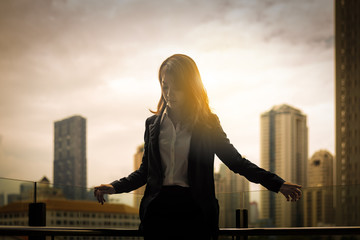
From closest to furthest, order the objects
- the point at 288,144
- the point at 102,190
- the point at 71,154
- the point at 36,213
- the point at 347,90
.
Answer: the point at 102,190, the point at 36,213, the point at 347,90, the point at 288,144, the point at 71,154

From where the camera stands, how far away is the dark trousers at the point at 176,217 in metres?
1.92

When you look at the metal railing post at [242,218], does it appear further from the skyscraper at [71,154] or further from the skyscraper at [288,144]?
the skyscraper at [71,154]

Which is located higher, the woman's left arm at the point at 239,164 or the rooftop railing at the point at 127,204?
the woman's left arm at the point at 239,164

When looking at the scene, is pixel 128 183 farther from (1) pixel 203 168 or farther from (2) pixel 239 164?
(2) pixel 239 164

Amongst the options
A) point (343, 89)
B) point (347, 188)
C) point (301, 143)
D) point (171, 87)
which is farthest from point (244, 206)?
point (301, 143)

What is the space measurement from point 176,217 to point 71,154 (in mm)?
133213

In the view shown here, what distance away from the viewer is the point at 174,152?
1973 mm

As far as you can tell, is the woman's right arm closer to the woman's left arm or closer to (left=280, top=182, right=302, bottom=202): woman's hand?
the woman's left arm

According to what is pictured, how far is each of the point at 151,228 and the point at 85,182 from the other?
130m

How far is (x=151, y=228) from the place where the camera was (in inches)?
76.5

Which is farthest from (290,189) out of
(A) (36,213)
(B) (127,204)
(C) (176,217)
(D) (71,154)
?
(D) (71,154)

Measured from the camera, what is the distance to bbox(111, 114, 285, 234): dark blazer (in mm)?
1948

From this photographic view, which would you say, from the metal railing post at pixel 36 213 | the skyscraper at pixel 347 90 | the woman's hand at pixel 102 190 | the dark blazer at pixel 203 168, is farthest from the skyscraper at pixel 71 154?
the dark blazer at pixel 203 168

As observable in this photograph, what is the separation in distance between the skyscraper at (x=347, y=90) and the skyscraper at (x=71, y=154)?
247 feet
